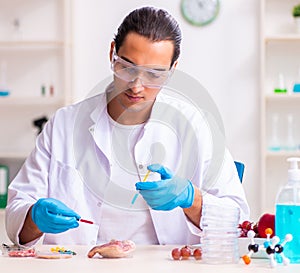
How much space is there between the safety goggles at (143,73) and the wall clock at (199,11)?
2336 millimetres

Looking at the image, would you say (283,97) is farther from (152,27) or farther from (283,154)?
(152,27)

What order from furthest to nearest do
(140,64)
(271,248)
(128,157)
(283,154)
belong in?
(283,154)
(128,157)
(140,64)
(271,248)

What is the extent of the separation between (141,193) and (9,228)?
0.47 metres

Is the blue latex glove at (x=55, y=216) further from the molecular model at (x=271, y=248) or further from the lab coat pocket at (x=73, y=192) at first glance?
the molecular model at (x=271, y=248)

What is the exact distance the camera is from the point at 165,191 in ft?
5.58

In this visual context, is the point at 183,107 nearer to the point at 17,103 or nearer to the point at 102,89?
the point at 102,89

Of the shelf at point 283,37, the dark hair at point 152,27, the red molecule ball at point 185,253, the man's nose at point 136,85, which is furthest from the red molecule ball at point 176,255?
the shelf at point 283,37

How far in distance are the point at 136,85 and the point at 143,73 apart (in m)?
0.03

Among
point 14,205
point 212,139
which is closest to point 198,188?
point 212,139

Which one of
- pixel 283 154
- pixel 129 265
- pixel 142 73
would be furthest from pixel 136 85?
pixel 283 154

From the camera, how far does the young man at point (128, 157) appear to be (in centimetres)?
191

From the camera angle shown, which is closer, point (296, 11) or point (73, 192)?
point (73, 192)

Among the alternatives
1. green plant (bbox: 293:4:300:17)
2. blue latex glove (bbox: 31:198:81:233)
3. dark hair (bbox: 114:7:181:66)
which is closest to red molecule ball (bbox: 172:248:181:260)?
blue latex glove (bbox: 31:198:81:233)

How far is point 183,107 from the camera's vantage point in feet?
6.72
